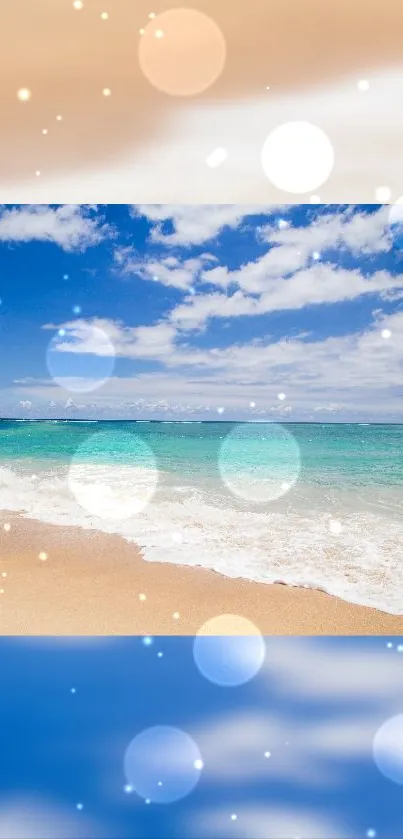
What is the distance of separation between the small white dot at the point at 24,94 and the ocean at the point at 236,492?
2.43m

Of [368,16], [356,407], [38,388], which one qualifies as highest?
[38,388]

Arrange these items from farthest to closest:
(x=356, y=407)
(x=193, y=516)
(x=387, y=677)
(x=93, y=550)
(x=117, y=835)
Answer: (x=356, y=407) → (x=193, y=516) → (x=93, y=550) → (x=387, y=677) → (x=117, y=835)

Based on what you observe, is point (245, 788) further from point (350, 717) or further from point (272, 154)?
point (272, 154)

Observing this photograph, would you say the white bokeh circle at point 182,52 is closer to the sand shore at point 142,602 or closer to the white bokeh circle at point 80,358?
the sand shore at point 142,602

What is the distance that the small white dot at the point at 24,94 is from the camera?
225 centimetres

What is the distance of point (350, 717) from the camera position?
1774mm

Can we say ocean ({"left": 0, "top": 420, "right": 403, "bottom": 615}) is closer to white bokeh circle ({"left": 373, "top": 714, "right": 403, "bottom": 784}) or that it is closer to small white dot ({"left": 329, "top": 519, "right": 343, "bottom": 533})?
small white dot ({"left": 329, "top": 519, "right": 343, "bottom": 533})

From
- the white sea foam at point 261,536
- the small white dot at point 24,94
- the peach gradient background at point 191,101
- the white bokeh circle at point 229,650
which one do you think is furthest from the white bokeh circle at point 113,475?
the small white dot at point 24,94

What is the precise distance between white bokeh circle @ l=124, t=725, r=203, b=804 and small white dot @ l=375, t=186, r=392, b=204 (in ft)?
7.87

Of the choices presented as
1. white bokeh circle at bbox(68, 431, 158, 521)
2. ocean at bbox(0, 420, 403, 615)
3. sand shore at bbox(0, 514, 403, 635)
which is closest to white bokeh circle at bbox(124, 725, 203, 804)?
sand shore at bbox(0, 514, 403, 635)

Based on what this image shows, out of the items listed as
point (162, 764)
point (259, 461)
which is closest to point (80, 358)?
point (259, 461)

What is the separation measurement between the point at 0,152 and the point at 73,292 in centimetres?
983

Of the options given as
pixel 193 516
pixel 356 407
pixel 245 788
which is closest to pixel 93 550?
pixel 193 516

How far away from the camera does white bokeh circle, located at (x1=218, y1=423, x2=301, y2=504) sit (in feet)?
26.9
